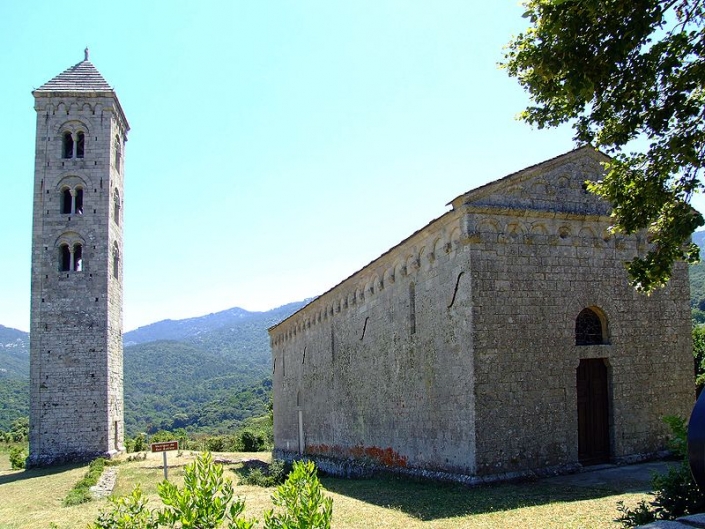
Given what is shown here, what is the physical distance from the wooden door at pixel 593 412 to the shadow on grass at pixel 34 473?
72.8ft

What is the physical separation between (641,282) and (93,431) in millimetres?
27986

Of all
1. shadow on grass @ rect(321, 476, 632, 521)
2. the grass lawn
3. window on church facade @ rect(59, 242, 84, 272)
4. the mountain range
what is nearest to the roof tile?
window on church facade @ rect(59, 242, 84, 272)

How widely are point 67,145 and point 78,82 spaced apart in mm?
3513

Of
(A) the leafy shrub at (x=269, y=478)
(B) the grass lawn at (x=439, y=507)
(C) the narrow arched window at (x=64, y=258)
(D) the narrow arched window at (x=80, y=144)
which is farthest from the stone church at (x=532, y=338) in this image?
(D) the narrow arched window at (x=80, y=144)

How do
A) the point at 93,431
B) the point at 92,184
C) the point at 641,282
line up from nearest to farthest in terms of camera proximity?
1. the point at 641,282
2. the point at 93,431
3. the point at 92,184

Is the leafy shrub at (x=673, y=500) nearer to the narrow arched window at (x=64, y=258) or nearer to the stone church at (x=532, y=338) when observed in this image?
the stone church at (x=532, y=338)

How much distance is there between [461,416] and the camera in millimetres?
13422

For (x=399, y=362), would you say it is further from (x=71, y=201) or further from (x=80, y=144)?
(x=80, y=144)

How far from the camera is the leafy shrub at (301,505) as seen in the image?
15.8ft

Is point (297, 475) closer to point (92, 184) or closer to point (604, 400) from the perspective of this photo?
point (604, 400)

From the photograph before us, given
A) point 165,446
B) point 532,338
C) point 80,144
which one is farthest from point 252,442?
point 532,338

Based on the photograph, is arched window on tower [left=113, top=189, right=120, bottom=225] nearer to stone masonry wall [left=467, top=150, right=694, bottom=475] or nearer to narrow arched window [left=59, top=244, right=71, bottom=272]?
narrow arched window [left=59, top=244, right=71, bottom=272]

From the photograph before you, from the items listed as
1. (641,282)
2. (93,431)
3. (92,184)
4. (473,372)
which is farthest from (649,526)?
(92,184)

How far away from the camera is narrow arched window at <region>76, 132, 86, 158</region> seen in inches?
1315
